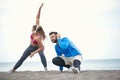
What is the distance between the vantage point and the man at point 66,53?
9680 millimetres

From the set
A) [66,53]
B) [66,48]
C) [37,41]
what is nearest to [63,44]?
[66,48]

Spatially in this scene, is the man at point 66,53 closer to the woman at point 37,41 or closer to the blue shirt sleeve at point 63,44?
the blue shirt sleeve at point 63,44

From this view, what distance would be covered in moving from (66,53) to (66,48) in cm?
26

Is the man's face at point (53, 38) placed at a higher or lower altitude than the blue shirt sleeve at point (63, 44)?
higher

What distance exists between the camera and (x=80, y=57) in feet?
32.8

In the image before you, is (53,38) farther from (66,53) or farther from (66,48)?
(66,53)

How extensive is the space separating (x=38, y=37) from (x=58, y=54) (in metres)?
0.78

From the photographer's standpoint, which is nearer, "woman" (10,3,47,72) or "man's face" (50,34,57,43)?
"man's face" (50,34,57,43)

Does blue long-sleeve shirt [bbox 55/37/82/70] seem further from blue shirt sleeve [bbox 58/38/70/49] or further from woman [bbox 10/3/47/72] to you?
woman [bbox 10/3/47/72]

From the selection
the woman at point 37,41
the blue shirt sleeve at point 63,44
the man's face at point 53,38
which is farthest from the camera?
the woman at point 37,41

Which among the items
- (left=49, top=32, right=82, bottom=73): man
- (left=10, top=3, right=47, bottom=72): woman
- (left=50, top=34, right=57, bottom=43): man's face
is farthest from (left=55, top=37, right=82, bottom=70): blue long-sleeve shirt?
(left=10, top=3, right=47, bottom=72): woman

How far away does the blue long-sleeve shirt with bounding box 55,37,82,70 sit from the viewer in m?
9.66

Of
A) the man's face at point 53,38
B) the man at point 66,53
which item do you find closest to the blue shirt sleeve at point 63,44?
the man at point 66,53

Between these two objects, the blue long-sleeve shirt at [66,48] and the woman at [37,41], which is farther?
the woman at [37,41]
